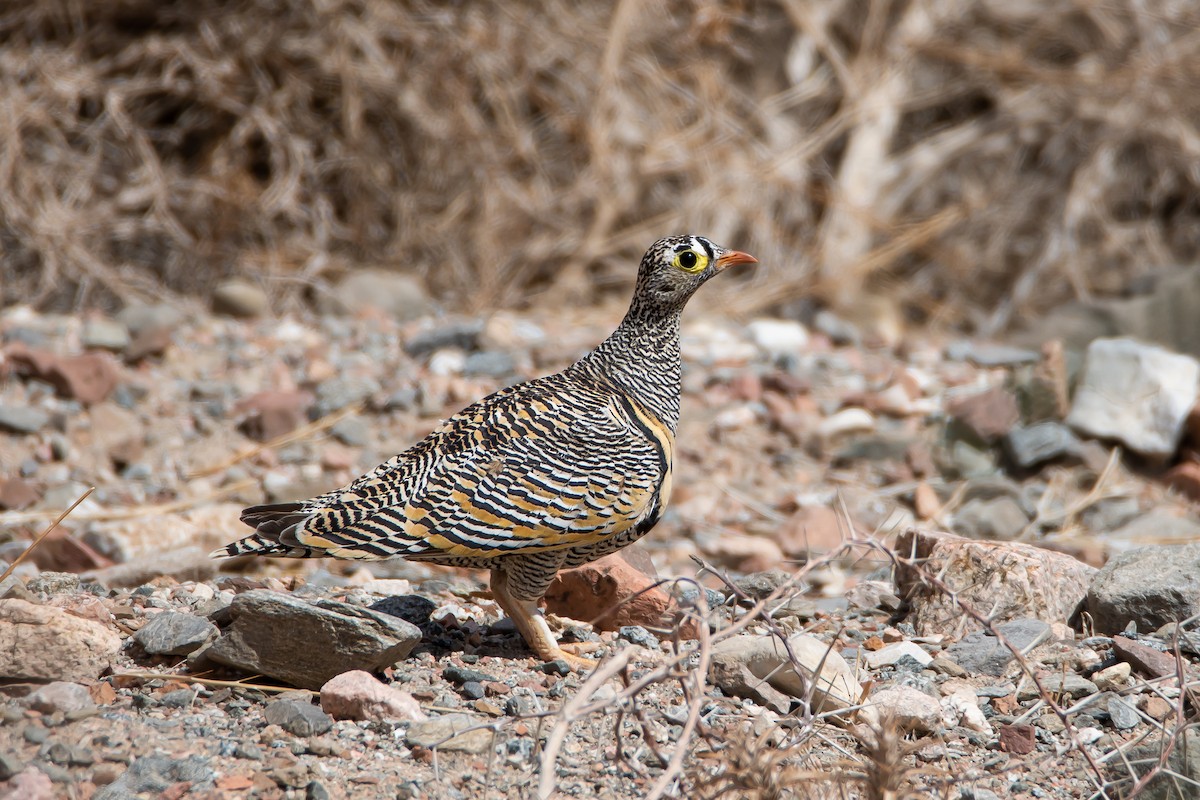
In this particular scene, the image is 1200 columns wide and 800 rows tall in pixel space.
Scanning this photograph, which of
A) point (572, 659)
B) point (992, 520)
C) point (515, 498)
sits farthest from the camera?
point (992, 520)

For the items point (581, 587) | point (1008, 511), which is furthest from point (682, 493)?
point (581, 587)

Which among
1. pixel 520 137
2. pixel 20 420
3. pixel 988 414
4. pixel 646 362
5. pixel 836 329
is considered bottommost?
pixel 20 420

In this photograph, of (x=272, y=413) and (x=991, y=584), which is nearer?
(x=991, y=584)

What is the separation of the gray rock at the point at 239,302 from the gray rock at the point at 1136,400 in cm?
497

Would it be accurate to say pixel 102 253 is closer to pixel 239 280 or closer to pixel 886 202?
pixel 239 280

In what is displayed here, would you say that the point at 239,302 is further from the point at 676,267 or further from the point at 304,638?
the point at 304,638

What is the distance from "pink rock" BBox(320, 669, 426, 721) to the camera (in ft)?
10.5

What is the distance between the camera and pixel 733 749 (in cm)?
283

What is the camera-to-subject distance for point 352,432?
641cm

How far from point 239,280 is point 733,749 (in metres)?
6.41

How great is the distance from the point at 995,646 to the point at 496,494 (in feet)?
5.20

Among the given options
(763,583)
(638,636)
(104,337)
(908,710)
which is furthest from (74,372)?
(908,710)

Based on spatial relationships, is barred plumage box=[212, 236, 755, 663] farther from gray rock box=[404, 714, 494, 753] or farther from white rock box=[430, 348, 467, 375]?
white rock box=[430, 348, 467, 375]

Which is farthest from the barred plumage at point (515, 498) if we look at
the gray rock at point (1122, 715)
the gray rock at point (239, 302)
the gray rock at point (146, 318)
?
the gray rock at point (239, 302)
